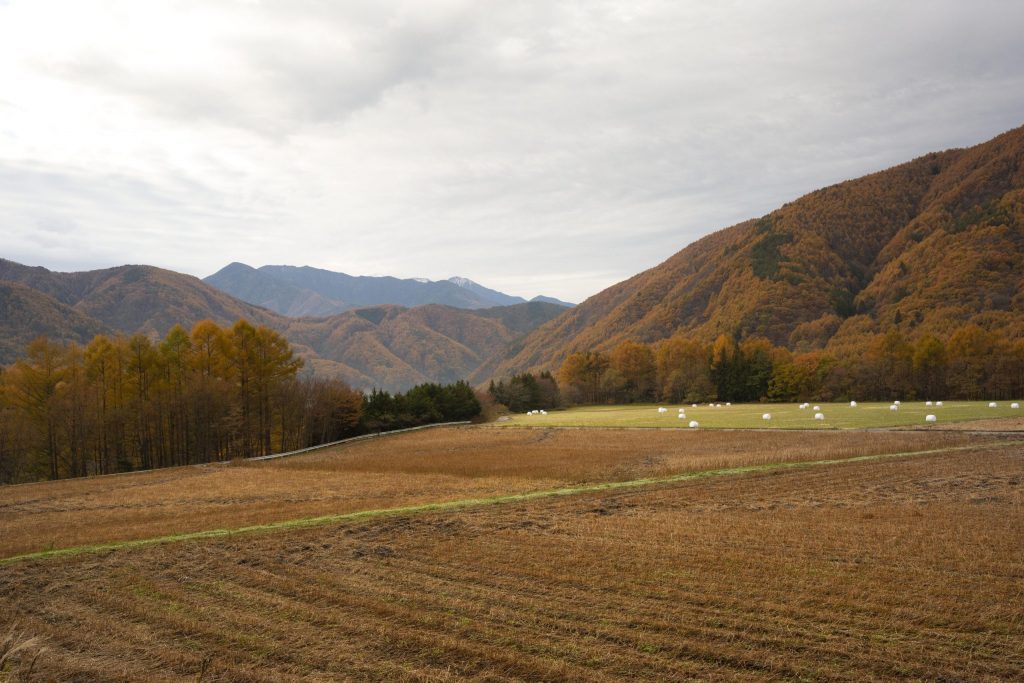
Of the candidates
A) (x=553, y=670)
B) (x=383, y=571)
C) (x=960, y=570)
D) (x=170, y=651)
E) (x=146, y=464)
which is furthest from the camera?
(x=146, y=464)

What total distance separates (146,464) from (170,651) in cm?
4844

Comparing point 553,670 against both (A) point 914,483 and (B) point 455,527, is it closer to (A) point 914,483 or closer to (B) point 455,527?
(B) point 455,527

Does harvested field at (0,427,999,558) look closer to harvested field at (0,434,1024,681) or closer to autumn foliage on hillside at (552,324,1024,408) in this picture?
harvested field at (0,434,1024,681)

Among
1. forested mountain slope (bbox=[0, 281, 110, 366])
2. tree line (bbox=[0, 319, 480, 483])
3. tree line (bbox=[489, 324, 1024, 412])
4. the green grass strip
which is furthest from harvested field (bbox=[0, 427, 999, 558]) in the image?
forested mountain slope (bbox=[0, 281, 110, 366])

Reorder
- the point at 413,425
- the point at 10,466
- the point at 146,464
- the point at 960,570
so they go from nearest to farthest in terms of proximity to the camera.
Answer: the point at 960,570 < the point at 10,466 < the point at 146,464 < the point at 413,425

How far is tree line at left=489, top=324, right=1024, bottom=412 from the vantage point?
85.1 metres

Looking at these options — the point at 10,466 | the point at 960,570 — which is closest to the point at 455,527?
the point at 960,570

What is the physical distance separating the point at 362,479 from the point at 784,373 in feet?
283

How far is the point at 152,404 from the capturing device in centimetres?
5028

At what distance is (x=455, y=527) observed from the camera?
19.0 m

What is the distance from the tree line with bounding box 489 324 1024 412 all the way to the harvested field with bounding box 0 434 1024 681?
266 feet

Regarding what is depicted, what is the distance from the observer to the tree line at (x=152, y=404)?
4728cm

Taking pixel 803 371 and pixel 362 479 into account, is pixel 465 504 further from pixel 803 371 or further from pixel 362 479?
pixel 803 371

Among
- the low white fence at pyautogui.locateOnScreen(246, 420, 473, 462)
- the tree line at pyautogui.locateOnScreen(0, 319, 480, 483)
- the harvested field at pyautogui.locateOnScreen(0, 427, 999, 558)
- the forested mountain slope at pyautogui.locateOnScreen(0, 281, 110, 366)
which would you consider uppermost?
the forested mountain slope at pyautogui.locateOnScreen(0, 281, 110, 366)
